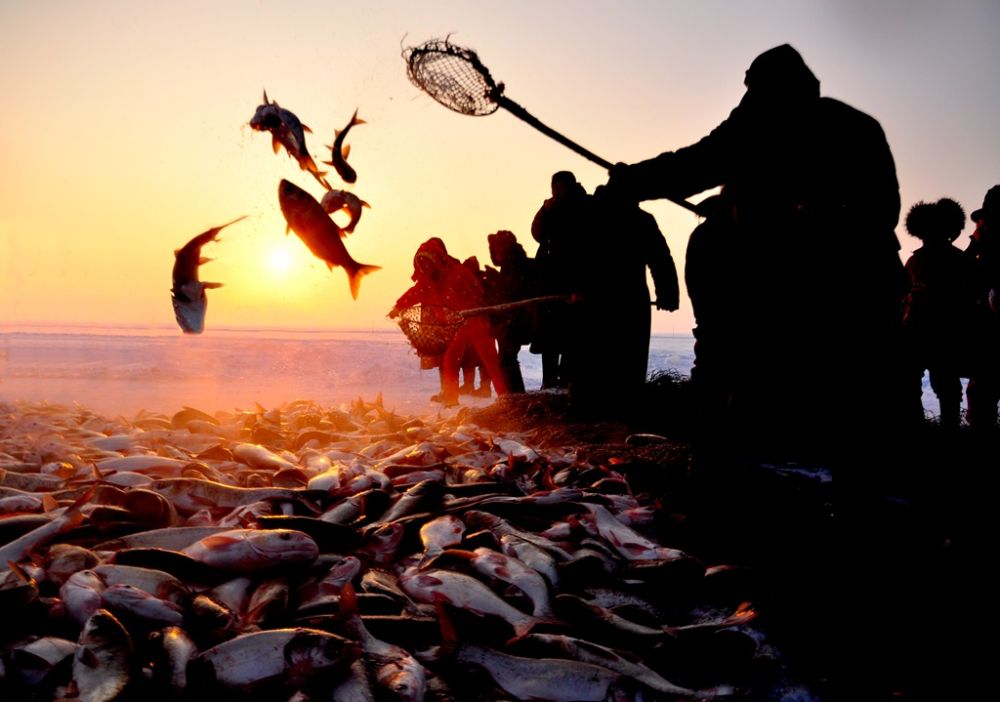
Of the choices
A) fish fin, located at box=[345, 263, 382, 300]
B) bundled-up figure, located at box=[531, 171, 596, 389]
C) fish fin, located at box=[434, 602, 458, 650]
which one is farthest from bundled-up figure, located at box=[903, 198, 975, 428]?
fish fin, located at box=[434, 602, 458, 650]

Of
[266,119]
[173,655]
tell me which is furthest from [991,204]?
[173,655]

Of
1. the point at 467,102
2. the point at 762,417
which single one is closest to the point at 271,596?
the point at 762,417

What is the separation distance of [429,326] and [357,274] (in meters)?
6.13

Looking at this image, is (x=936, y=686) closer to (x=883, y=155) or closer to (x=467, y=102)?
(x=883, y=155)

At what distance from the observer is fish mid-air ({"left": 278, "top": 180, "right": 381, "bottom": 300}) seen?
17.8 feet

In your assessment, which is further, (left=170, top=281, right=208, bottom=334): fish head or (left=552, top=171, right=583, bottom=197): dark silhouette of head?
(left=552, top=171, right=583, bottom=197): dark silhouette of head

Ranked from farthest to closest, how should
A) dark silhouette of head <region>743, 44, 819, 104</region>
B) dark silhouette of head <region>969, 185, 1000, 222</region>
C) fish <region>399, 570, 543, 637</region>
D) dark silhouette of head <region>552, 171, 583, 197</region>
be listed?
1. dark silhouette of head <region>552, 171, 583, 197</region>
2. dark silhouette of head <region>969, 185, 1000, 222</region>
3. dark silhouette of head <region>743, 44, 819, 104</region>
4. fish <region>399, 570, 543, 637</region>

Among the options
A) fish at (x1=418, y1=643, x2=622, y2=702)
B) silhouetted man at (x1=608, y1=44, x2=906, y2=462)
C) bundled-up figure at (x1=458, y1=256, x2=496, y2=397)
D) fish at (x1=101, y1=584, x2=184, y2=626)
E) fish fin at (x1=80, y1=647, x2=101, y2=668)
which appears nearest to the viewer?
fish fin at (x1=80, y1=647, x2=101, y2=668)

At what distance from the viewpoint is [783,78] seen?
4375mm

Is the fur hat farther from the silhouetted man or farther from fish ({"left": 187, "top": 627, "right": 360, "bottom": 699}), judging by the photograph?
fish ({"left": 187, "top": 627, "right": 360, "bottom": 699})

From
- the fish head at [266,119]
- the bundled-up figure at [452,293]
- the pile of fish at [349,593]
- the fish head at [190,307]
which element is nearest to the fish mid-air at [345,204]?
the fish head at [266,119]

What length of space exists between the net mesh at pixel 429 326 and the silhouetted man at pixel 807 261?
8.08 meters

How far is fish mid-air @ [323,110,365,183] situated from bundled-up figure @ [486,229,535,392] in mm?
7478

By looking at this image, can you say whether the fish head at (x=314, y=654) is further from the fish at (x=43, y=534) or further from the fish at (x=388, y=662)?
the fish at (x=43, y=534)
